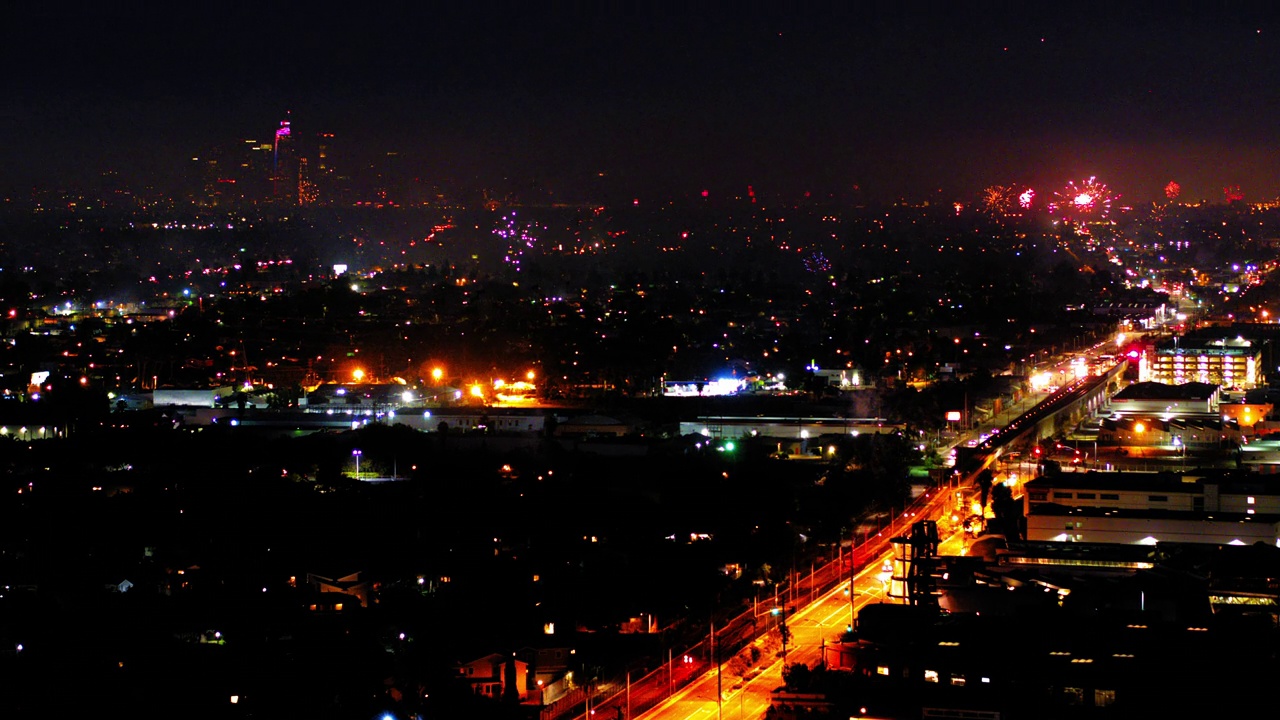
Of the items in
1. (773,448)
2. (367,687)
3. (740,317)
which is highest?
(740,317)

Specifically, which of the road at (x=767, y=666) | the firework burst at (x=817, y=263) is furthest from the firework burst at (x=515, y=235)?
the road at (x=767, y=666)

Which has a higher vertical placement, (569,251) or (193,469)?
(569,251)

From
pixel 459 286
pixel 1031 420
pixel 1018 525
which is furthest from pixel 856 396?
pixel 459 286

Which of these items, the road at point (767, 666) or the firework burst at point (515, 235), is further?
the firework burst at point (515, 235)

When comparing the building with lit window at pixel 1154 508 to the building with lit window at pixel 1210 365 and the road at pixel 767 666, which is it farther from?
the building with lit window at pixel 1210 365

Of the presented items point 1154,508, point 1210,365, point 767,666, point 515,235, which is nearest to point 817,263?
point 515,235

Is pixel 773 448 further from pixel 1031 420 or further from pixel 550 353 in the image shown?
pixel 550 353

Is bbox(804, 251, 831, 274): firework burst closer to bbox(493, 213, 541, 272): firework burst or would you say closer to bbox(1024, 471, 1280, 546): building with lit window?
bbox(493, 213, 541, 272): firework burst

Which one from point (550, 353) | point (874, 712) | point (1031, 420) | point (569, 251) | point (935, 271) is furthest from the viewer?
point (569, 251)

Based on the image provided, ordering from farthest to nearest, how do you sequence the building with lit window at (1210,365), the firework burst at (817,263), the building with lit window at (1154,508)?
the firework burst at (817,263)
the building with lit window at (1210,365)
the building with lit window at (1154,508)
